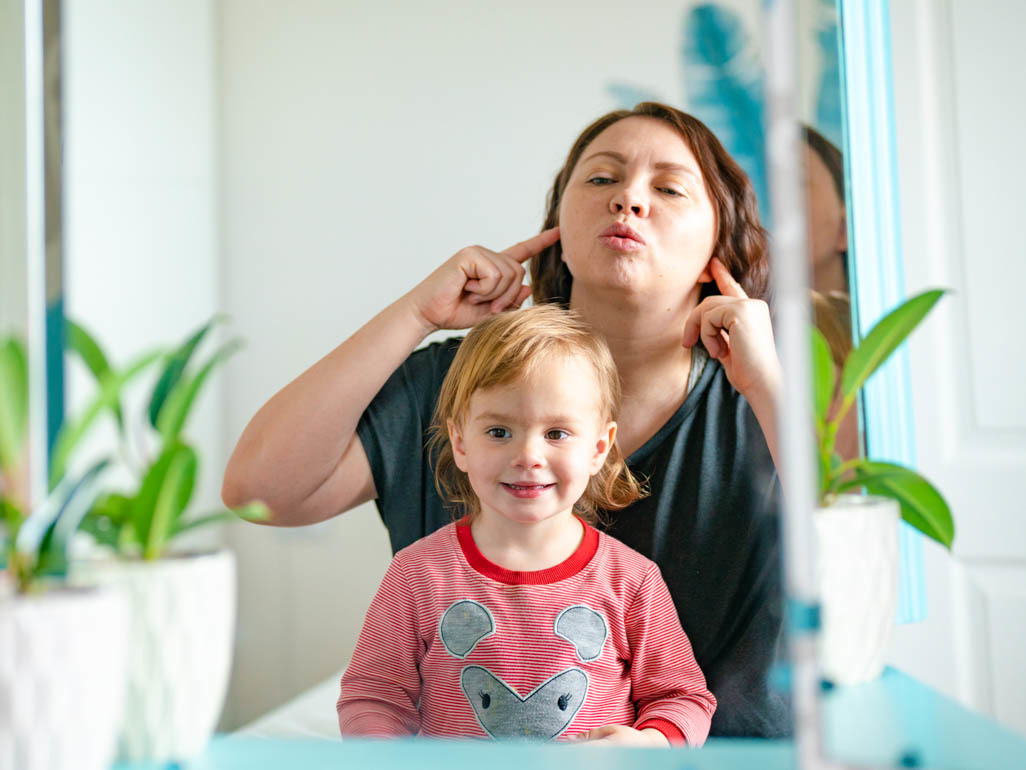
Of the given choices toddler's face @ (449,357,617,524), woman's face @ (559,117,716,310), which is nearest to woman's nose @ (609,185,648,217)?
woman's face @ (559,117,716,310)

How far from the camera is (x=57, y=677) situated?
42 centimetres

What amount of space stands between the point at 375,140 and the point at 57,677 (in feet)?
1.35

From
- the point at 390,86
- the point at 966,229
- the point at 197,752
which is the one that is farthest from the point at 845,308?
the point at 197,752

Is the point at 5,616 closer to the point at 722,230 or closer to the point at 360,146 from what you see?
the point at 360,146

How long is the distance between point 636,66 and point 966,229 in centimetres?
27

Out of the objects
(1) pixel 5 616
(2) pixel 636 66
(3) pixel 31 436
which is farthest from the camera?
(2) pixel 636 66

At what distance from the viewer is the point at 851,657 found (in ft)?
1.57

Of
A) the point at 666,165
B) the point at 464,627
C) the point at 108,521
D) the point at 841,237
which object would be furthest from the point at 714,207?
the point at 108,521

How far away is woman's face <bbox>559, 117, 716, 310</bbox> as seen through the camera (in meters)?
0.64

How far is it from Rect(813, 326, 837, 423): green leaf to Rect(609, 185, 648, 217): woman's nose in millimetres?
189

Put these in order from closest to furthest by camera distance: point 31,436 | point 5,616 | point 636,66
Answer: point 5,616 < point 31,436 < point 636,66

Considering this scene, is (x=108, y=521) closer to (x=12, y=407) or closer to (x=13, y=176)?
(x=12, y=407)

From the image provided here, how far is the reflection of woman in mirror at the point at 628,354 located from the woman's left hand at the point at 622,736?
93 mm

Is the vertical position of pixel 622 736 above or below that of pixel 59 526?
below
